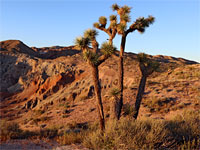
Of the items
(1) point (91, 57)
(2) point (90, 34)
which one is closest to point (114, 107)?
(1) point (91, 57)

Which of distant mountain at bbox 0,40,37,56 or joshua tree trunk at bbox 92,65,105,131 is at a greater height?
distant mountain at bbox 0,40,37,56

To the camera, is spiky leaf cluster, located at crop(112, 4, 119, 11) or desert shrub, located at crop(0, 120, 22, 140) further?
spiky leaf cluster, located at crop(112, 4, 119, 11)

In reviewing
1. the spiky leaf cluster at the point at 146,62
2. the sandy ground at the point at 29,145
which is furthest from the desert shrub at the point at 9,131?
the spiky leaf cluster at the point at 146,62

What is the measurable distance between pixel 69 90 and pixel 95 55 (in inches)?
702

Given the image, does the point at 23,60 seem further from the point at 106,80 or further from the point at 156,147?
the point at 156,147

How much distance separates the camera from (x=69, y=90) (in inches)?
989

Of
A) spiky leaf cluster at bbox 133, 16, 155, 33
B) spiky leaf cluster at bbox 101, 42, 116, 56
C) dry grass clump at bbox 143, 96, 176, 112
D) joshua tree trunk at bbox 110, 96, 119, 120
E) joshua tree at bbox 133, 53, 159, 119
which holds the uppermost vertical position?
spiky leaf cluster at bbox 133, 16, 155, 33

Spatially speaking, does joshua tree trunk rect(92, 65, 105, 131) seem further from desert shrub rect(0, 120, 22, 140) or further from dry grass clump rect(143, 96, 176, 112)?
dry grass clump rect(143, 96, 176, 112)

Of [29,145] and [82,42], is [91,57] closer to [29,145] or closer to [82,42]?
[82,42]

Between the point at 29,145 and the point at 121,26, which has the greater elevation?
the point at 121,26

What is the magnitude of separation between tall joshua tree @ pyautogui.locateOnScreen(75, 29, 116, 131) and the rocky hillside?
200 cm

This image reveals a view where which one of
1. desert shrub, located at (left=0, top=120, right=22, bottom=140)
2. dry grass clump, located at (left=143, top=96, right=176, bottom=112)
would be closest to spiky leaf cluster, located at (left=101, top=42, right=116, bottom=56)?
desert shrub, located at (left=0, top=120, right=22, bottom=140)

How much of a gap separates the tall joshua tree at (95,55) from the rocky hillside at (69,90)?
2001mm

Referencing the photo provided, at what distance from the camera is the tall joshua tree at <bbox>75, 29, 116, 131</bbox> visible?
802cm
